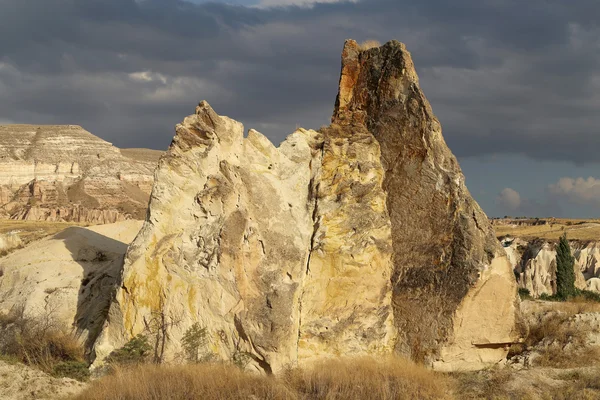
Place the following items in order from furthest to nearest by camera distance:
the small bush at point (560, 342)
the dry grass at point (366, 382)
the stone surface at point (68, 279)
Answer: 1. the stone surface at point (68, 279)
2. the small bush at point (560, 342)
3. the dry grass at point (366, 382)

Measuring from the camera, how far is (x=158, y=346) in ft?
39.7

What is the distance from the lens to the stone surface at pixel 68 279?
14258mm

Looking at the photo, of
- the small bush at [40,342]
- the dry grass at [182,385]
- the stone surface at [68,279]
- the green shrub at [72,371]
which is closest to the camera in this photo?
the dry grass at [182,385]

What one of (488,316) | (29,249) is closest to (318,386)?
(488,316)

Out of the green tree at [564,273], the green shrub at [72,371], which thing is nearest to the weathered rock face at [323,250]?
the green shrub at [72,371]

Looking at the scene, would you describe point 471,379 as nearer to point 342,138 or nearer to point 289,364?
point 289,364

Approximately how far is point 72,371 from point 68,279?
4094mm

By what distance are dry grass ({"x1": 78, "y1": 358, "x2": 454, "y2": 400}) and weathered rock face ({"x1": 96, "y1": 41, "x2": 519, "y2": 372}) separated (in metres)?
1.05

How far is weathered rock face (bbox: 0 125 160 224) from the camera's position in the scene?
308 feet

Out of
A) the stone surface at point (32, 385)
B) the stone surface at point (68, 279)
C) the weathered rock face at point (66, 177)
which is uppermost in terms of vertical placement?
the weathered rock face at point (66, 177)

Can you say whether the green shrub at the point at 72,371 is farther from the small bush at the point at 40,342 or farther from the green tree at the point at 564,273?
the green tree at the point at 564,273

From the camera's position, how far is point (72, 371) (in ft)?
39.0

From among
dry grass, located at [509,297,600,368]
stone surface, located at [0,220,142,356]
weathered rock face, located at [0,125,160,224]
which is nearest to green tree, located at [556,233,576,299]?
dry grass, located at [509,297,600,368]

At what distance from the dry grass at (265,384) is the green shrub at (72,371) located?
1.00m
